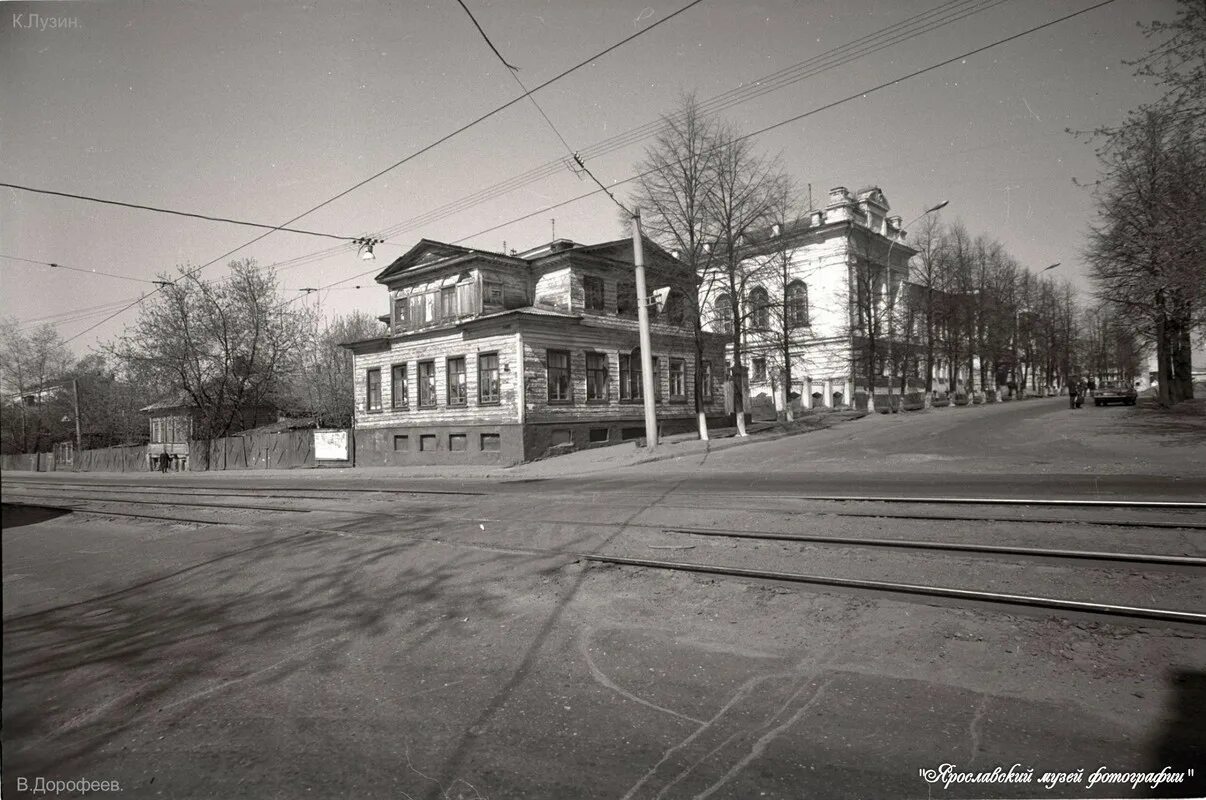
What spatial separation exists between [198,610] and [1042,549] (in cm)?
928

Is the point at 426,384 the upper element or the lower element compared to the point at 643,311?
lower

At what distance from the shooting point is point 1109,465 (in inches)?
516

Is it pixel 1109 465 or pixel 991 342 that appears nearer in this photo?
pixel 1109 465

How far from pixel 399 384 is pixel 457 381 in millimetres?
4722

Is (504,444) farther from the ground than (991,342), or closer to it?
closer to it

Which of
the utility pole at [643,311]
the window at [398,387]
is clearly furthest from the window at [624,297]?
the window at [398,387]

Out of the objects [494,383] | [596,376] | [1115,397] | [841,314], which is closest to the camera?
[494,383]

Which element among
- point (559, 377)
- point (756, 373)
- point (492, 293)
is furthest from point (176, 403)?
point (756, 373)

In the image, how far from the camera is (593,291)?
3117 centimetres

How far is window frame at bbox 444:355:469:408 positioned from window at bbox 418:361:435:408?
1.25m

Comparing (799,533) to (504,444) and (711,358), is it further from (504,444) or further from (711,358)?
(711,358)

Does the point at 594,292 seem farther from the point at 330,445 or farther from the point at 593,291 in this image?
the point at 330,445

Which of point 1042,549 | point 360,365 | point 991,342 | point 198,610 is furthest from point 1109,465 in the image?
point 991,342

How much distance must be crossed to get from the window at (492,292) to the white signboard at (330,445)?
39.4ft
